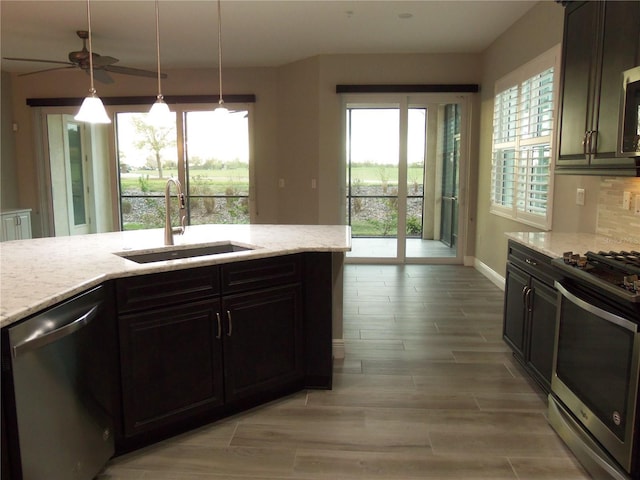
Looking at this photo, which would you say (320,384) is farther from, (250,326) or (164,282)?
(164,282)

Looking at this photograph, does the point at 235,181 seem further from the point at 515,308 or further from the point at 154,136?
the point at 515,308

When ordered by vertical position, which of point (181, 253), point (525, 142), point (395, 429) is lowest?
point (395, 429)

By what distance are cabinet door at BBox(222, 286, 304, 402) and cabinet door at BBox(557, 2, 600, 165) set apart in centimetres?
193

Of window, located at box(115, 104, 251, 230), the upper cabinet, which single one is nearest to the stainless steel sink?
the upper cabinet

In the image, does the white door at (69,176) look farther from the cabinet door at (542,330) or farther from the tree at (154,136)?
the cabinet door at (542,330)

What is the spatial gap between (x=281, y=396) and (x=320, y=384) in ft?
0.81

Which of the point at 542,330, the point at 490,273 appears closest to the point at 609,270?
the point at 542,330

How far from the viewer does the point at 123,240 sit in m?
3.02

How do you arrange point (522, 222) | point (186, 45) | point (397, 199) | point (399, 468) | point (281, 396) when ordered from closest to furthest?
point (399, 468) → point (281, 396) → point (522, 222) → point (186, 45) → point (397, 199)

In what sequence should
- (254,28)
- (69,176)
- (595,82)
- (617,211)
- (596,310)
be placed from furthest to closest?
(69,176)
(254,28)
(617,211)
(595,82)
(596,310)

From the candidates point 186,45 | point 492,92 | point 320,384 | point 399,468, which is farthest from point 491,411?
point 186,45

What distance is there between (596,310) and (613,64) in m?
1.36

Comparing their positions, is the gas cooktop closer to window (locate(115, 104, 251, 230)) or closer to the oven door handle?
the oven door handle

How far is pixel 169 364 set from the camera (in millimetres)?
2332
